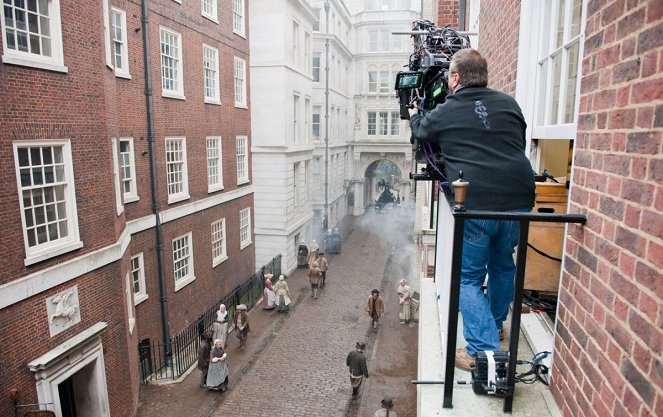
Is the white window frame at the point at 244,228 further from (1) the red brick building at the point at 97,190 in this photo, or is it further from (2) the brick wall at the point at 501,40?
(2) the brick wall at the point at 501,40

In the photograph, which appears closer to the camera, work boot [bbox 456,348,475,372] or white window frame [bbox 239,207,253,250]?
work boot [bbox 456,348,475,372]

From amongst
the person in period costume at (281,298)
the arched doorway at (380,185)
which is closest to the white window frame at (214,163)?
the person in period costume at (281,298)

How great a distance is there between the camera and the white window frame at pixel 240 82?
19.7 m

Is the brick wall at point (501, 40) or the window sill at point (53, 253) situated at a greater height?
the brick wall at point (501, 40)

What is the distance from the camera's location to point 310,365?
13.9 m

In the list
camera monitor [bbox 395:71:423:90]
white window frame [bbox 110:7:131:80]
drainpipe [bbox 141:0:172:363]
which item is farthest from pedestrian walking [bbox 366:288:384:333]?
camera monitor [bbox 395:71:423:90]

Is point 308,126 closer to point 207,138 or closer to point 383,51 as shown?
point 207,138

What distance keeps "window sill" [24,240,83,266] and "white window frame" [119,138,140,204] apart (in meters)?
4.05

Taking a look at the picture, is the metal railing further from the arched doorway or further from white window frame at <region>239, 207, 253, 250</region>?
the arched doorway

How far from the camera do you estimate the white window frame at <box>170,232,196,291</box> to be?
15.7 m

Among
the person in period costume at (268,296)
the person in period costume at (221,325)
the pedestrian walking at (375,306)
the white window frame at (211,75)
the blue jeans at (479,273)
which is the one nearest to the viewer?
the blue jeans at (479,273)

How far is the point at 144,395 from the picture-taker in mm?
12227

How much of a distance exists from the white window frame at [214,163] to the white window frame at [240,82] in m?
2.40

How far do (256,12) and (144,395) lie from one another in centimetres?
1746
